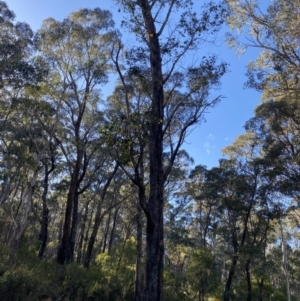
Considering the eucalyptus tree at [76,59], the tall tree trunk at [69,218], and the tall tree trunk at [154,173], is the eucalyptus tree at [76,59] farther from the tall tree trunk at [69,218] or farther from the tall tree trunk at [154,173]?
the tall tree trunk at [154,173]

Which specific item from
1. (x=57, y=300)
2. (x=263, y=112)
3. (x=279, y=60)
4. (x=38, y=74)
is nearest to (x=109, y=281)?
(x=57, y=300)

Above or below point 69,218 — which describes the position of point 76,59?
above

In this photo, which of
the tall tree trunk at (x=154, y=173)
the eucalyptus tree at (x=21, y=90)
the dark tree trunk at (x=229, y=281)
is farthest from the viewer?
the dark tree trunk at (x=229, y=281)

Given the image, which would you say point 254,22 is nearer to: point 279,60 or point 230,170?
point 279,60

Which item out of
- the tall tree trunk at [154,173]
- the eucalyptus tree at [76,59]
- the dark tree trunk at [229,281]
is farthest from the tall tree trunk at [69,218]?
the dark tree trunk at [229,281]

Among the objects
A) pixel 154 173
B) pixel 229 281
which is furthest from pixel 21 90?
pixel 229 281

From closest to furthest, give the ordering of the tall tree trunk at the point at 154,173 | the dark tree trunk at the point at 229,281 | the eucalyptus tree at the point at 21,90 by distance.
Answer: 1. the tall tree trunk at the point at 154,173
2. the eucalyptus tree at the point at 21,90
3. the dark tree trunk at the point at 229,281

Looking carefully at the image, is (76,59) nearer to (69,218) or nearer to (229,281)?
(69,218)

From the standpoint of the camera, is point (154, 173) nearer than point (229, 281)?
Yes

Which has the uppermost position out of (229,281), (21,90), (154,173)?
(21,90)

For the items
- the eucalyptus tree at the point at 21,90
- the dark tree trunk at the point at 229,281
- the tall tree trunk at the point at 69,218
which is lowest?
the dark tree trunk at the point at 229,281

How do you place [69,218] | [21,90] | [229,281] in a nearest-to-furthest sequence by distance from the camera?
[69,218] < [21,90] < [229,281]

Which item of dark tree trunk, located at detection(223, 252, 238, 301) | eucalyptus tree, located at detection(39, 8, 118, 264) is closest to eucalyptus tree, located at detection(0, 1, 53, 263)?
eucalyptus tree, located at detection(39, 8, 118, 264)

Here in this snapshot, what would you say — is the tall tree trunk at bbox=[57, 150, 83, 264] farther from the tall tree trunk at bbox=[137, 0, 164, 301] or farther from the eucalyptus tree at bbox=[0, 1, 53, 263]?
the tall tree trunk at bbox=[137, 0, 164, 301]
